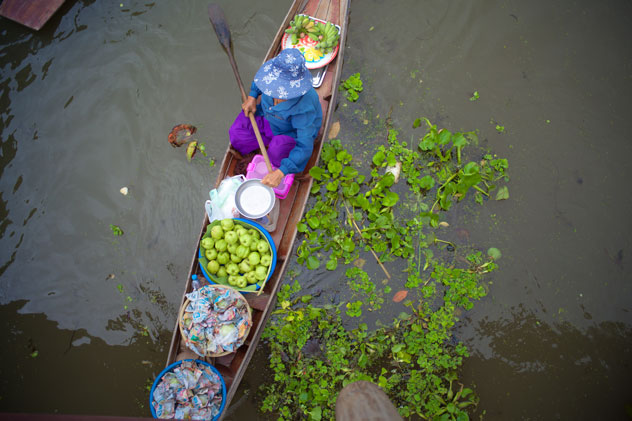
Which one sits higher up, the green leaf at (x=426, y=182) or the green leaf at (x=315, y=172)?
the green leaf at (x=315, y=172)

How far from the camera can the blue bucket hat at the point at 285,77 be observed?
2646 mm

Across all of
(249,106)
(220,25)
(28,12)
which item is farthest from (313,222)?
(28,12)

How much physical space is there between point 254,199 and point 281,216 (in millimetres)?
438

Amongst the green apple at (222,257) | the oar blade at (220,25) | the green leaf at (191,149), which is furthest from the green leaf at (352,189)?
the oar blade at (220,25)

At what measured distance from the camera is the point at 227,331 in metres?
2.70

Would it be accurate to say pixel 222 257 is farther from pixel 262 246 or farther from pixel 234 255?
pixel 262 246

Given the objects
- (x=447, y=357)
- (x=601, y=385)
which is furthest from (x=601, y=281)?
(x=447, y=357)

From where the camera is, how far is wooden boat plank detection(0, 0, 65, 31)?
14.5ft

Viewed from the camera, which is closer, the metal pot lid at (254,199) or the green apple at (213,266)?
the green apple at (213,266)

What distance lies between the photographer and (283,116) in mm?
3035

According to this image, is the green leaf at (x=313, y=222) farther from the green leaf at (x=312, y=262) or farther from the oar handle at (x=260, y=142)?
the oar handle at (x=260, y=142)

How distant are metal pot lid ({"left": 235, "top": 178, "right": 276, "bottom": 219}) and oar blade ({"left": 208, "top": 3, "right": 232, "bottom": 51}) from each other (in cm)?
201

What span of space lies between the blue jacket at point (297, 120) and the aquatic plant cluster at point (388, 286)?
36 centimetres

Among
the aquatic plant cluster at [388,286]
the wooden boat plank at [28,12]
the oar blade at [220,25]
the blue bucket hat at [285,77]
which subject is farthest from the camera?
the wooden boat plank at [28,12]
